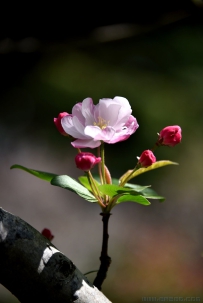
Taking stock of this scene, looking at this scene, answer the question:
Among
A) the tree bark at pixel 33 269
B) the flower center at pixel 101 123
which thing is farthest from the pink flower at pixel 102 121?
the tree bark at pixel 33 269

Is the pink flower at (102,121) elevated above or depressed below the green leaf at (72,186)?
above

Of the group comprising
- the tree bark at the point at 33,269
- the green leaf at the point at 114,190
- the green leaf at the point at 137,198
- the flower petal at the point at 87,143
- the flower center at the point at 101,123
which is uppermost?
the flower center at the point at 101,123

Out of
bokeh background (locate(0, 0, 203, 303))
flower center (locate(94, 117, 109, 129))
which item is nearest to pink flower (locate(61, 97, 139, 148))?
flower center (locate(94, 117, 109, 129))

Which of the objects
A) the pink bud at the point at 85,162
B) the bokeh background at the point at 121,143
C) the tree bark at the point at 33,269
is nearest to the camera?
the tree bark at the point at 33,269

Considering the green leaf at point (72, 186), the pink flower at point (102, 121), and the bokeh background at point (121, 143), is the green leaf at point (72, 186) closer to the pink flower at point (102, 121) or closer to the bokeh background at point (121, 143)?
the pink flower at point (102, 121)

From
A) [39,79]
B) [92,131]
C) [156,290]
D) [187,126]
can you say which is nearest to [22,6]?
[39,79]

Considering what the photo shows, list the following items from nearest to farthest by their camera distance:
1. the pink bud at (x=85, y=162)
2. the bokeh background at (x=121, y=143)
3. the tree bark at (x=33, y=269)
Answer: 1. the tree bark at (x=33, y=269)
2. the pink bud at (x=85, y=162)
3. the bokeh background at (x=121, y=143)
